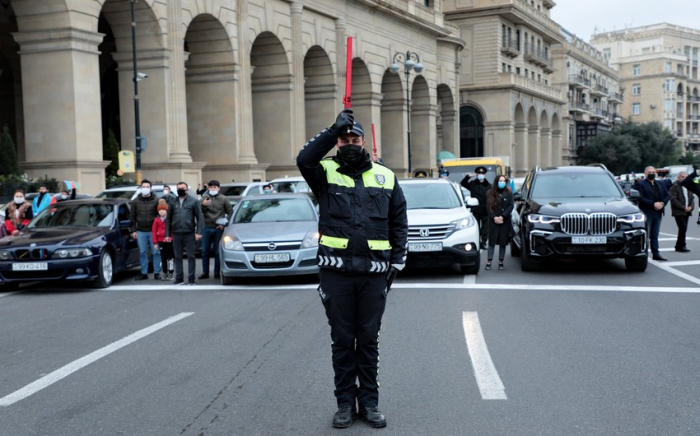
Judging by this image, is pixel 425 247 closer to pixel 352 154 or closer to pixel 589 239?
pixel 589 239

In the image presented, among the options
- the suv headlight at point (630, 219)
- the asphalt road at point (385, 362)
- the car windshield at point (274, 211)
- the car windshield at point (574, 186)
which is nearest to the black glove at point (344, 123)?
the asphalt road at point (385, 362)

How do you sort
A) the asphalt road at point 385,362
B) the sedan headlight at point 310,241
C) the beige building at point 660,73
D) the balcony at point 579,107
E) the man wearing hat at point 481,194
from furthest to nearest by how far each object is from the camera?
the beige building at point 660,73
the balcony at point 579,107
the man wearing hat at point 481,194
the sedan headlight at point 310,241
the asphalt road at point 385,362

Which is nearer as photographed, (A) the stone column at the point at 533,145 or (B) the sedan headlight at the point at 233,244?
(B) the sedan headlight at the point at 233,244

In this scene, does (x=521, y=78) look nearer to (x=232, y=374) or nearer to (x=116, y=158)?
(x=116, y=158)

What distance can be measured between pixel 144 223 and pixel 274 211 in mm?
2249

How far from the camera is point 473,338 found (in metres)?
7.77

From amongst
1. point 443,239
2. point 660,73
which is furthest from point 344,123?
point 660,73

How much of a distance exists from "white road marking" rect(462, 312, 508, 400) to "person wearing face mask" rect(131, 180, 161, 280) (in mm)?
6899

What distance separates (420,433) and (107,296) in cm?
794

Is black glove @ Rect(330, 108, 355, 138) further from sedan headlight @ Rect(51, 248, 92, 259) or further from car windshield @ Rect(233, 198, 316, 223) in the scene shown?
car windshield @ Rect(233, 198, 316, 223)

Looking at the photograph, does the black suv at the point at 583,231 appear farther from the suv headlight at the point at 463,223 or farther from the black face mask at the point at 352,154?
the black face mask at the point at 352,154

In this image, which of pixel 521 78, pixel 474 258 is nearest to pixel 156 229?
pixel 474 258

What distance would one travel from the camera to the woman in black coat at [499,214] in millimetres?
14219

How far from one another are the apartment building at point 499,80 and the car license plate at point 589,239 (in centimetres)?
6014
